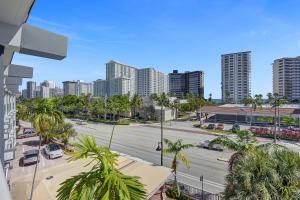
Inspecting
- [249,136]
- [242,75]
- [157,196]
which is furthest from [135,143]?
[242,75]

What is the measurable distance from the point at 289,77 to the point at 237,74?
96.9 ft

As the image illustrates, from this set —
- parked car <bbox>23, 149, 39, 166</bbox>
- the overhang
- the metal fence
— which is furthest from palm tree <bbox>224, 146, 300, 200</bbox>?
parked car <bbox>23, 149, 39, 166</bbox>

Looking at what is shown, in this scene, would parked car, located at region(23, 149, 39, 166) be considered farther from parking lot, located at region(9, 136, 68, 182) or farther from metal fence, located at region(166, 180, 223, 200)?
metal fence, located at region(166, 180, 223, 200)

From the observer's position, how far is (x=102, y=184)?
529 cm

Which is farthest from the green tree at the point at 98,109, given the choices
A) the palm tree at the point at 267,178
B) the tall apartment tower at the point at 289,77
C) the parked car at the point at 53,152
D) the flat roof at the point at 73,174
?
the tall apartment tower at the point at 289,77

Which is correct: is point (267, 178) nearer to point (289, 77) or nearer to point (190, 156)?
point (190, 156)

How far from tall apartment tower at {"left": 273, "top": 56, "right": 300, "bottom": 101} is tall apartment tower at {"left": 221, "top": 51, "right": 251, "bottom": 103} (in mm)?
17738

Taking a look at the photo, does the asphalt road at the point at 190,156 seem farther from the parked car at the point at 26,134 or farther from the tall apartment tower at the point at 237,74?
the tall apartment tower at the point at 237,74

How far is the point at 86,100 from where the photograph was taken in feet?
315

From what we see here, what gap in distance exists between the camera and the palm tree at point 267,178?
11875 mm

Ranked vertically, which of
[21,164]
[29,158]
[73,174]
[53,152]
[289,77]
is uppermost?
[289,77]

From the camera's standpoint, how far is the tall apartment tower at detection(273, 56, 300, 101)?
500 feet

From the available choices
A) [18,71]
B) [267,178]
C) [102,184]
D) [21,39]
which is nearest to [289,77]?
[267,178]

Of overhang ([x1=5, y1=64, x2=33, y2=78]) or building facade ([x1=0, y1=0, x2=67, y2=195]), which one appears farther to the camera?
overhang ([x1=5, y1=64, x2=33, y2=78])
